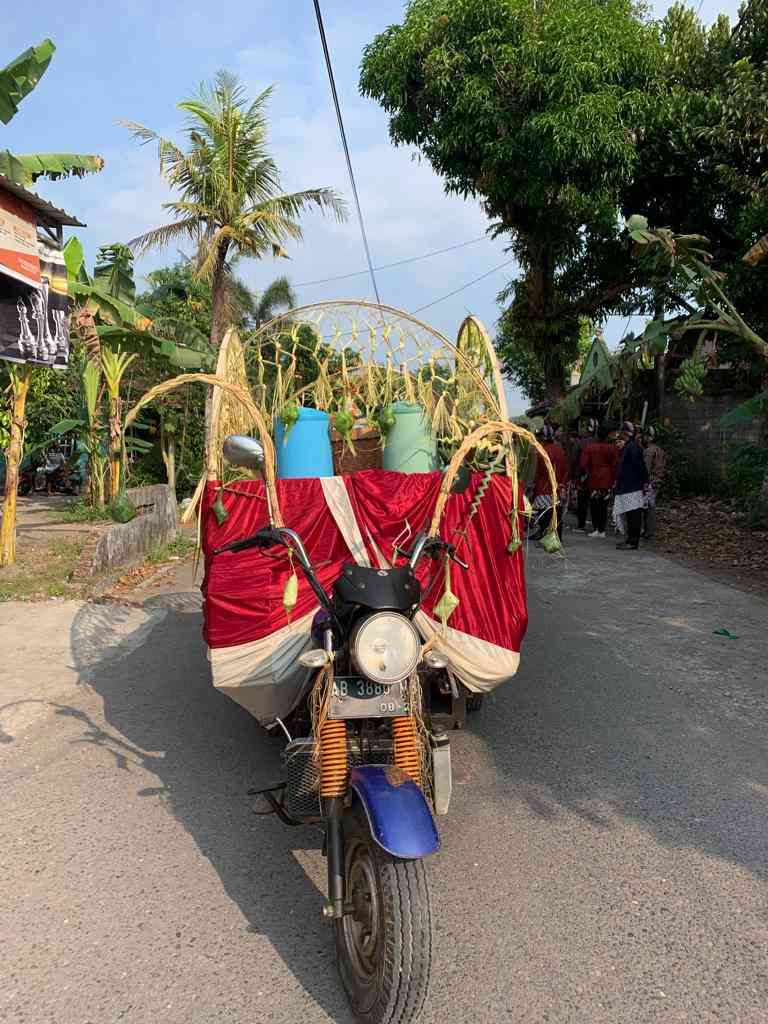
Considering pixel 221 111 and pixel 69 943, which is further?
pixel 221 111

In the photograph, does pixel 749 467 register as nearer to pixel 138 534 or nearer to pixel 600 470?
pixel 600 470

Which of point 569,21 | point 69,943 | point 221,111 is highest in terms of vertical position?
point 569,21

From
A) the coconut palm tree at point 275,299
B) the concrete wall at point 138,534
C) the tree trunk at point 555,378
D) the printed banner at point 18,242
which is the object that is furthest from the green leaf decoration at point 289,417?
the coconut palm tree at point 275,299

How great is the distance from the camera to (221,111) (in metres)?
14.2

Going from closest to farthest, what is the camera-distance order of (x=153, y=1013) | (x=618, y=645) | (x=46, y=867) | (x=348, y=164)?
(x=153, y=1013) → (x=46, y=867) → (x=618, y=645) → (x=348, y=164)

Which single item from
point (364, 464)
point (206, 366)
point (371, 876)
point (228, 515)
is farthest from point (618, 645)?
point (206, 366)

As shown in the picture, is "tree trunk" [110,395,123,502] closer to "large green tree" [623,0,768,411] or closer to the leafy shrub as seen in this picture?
"large green tree" [623,0,768,411]

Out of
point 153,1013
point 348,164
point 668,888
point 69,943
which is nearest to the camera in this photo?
point 153,1013

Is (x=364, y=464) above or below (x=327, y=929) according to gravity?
above

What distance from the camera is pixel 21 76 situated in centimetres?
789

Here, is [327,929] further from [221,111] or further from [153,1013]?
[221,111]

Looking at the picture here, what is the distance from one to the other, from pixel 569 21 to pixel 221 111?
20.7 feet

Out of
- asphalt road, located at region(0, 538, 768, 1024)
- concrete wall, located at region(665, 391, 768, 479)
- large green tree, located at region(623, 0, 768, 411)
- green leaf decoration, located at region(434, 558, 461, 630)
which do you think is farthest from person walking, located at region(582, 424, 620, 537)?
green leaf decoration, located at region(434, 558, 461, 630)

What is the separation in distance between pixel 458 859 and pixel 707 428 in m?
15.3
